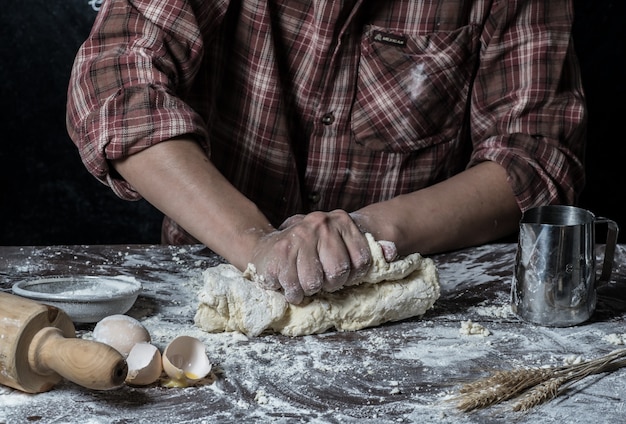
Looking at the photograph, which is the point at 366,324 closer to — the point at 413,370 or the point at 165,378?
the point at 413,370

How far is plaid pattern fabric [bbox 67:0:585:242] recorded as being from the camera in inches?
72.0

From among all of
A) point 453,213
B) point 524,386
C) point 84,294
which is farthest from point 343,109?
point 524,386

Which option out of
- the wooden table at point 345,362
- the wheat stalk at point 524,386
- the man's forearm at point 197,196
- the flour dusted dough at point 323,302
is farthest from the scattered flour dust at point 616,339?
the man's forearm at point 197,196

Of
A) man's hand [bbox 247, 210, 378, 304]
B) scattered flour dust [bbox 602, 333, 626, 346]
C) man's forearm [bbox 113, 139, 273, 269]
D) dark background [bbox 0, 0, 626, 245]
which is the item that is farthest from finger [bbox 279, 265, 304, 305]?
dark background [bbox 0, 0, 626, 245]

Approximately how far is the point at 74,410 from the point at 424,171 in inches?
46.0

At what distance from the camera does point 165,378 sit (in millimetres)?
1154

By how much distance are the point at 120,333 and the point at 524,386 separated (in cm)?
56

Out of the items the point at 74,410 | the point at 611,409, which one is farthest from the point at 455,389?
the point at 74,410

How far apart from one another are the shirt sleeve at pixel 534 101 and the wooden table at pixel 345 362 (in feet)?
0.81

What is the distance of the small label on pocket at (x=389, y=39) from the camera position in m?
1.88

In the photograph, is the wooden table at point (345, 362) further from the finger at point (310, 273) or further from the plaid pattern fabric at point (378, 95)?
the plaid pattern fabric at point (378, 95)

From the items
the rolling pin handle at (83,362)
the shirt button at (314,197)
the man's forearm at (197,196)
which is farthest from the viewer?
the shirt button at (314,197)

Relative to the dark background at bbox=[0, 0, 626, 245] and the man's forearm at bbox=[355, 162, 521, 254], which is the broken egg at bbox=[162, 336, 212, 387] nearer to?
the man's forearm at bbox=[355, 162, 521, 254]

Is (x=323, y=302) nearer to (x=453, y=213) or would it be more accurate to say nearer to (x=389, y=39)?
(x=453, y=213)
